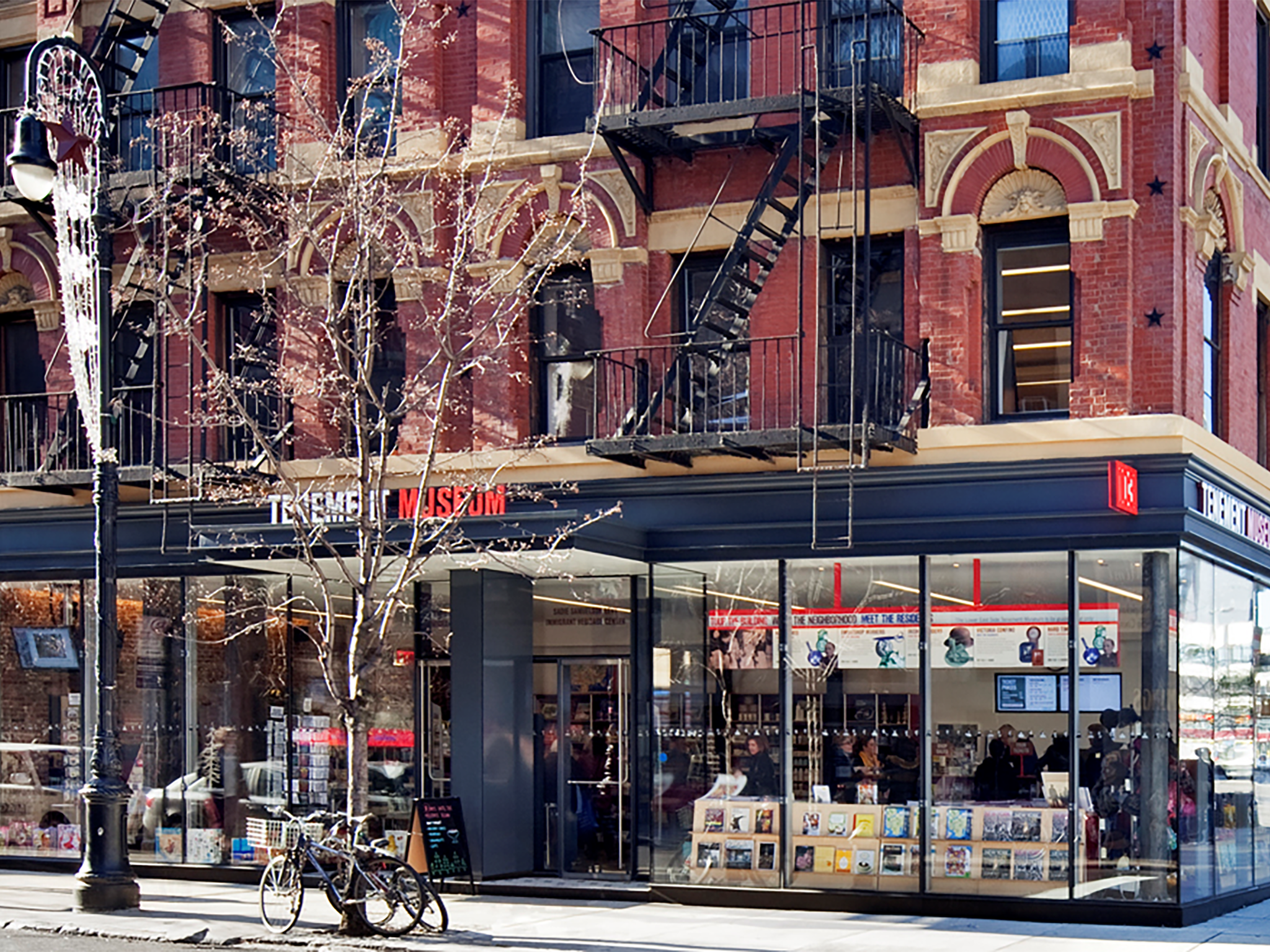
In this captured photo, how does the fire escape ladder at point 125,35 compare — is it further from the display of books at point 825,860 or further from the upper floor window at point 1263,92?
the upper floor window at point 1263,92


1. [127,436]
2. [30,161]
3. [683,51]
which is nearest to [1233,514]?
[683,51]

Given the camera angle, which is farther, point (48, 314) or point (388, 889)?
point (48, 314)

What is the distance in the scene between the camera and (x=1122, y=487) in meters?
16.0

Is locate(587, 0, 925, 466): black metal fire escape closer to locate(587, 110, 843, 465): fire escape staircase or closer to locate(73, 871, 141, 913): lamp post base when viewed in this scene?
locate(587, 110, 843, 465): fire escape staircase

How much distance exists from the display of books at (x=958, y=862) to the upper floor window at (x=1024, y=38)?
7.72 meters

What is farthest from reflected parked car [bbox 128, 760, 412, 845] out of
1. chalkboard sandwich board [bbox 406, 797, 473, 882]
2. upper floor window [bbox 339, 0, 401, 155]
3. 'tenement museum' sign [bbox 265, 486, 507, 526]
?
upper floor window [bbox 339, 0, 401, 155]

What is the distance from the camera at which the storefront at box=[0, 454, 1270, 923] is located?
648 inches

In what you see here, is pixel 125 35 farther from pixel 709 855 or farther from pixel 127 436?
pixel 709 855

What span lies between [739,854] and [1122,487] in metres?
5.46

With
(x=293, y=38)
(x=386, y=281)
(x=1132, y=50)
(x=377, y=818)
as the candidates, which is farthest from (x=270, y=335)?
(x=1132, y=50)

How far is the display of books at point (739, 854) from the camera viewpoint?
58.6 ft

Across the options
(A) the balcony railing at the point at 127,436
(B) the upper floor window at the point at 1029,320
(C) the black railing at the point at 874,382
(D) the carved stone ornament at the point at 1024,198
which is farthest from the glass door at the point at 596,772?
(D) the carved stone ornament at the point at 1024,198

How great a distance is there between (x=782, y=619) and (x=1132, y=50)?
664 centimetres

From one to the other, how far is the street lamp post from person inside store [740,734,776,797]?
6.30m
